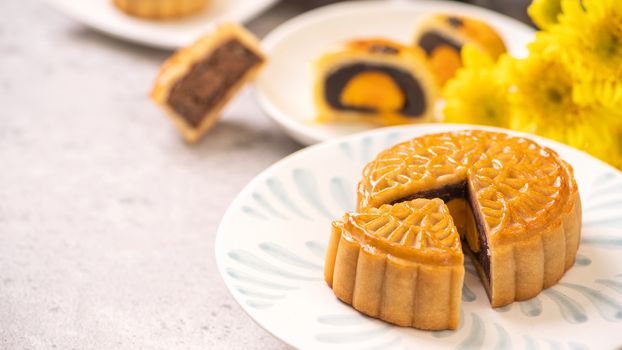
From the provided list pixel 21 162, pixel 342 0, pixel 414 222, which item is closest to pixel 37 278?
pixel 21 162

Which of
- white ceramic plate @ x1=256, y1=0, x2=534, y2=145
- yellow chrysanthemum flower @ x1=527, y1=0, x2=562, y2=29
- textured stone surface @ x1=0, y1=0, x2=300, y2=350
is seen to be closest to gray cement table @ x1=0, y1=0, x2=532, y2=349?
textured stone surface @ x1=0, y1=0, x2=300, y2=350

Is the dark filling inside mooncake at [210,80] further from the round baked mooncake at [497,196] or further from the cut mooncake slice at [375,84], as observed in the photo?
the round baked mooncake at [497,196]

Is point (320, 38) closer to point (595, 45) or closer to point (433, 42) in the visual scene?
point (433, 42)

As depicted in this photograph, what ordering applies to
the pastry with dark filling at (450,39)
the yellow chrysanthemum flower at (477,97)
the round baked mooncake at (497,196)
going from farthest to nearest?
the pastry with dark filling at (450,39) < the yellow chrysanthemum flower at (477,97) < the round baked mooncake at (497,196)

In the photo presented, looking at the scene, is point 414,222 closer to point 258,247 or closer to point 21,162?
point 258,247

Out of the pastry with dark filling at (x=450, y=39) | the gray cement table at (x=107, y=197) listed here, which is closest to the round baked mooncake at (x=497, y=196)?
the gray cement table at (x=107, y=197)

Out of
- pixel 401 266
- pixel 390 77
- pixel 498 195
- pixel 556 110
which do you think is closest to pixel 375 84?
pixel 390 77

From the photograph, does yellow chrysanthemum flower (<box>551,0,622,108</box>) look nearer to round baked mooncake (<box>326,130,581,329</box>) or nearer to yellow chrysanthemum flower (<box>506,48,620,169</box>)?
yellow chrysanthemum flower (<box>506,48,620,169</box>)
